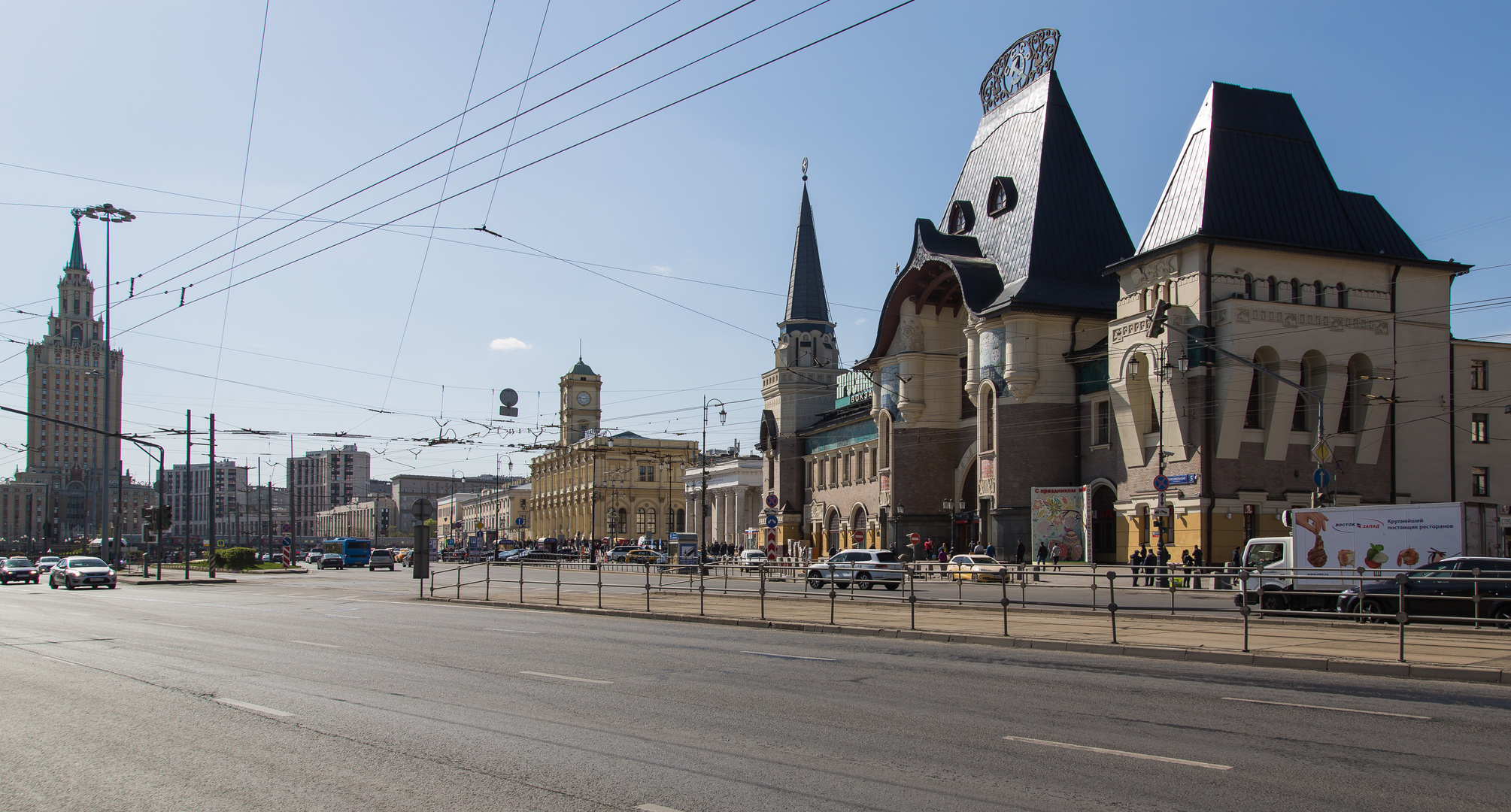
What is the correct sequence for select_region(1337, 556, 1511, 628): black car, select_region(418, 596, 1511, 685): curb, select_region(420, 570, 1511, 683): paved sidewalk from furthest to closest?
select_region(1337, 556, 1511, 628): black car
select_region(420, 570, 1511, 683): paved sidewalk
select_region(418, 596, 1511, 685): curb

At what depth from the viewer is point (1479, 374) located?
43.2m

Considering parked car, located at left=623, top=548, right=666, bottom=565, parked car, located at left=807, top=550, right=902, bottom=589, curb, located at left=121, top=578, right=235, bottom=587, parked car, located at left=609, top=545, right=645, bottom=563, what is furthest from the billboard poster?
curb, located at left=121, top=578, right=235, bottom=587

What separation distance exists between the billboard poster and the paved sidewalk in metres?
21.4

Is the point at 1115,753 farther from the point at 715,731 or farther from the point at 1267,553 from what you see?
the point at 1267,553

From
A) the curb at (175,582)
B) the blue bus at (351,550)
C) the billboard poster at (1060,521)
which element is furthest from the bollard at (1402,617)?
the blue bus at (351,550)

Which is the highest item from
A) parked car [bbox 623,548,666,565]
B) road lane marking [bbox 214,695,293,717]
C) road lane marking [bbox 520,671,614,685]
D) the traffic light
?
the traffic light

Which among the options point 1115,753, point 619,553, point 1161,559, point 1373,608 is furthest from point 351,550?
point 1115,753

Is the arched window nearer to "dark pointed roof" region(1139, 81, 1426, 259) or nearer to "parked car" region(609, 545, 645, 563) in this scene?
"dark pointed roof" region(1139, 81, 1426, 259)

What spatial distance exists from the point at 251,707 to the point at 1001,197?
163 feet

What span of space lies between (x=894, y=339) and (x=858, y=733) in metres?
51.4

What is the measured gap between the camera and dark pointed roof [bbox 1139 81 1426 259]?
1607 inches

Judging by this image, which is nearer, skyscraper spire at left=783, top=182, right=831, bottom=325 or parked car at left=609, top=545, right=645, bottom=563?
parked car at left=609, top=545, right=645, bottom=563

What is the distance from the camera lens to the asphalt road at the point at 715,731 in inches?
264

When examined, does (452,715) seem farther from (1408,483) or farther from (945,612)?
(1408,483)
